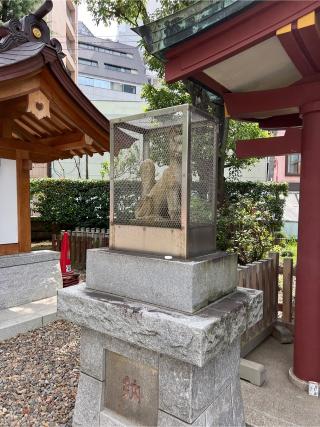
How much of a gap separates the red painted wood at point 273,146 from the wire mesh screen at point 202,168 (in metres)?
1.32

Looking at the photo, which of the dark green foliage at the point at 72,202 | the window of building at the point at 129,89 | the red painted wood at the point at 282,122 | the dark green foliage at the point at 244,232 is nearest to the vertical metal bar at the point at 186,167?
the red painted wood at the point at 282,122

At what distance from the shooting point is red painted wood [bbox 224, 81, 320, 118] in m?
2.81

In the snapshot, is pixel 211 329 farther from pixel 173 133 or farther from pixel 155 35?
pixel 155 35

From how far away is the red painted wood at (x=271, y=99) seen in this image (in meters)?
2.81

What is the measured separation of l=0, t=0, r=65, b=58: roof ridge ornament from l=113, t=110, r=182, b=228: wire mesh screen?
2.67 metres

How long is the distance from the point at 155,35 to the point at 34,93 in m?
2.27

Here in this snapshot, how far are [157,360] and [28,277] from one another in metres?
3.58

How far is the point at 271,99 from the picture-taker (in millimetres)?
2998

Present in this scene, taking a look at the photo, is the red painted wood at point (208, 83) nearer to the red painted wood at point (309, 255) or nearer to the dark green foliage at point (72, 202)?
the red painted wood at point (309, 255)

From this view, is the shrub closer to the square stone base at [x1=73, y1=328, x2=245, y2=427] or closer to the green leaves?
the square stone base at [x1=73, y1=328, x2=245, y2=427]

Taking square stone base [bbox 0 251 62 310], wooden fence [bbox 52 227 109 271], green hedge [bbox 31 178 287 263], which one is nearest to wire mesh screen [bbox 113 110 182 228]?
square stone base [bbox 0 251 62 310]

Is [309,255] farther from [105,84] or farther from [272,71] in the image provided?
[105,84]

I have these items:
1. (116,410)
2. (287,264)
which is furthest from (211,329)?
(287,264)

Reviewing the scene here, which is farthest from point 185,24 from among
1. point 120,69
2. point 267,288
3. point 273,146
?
point 120,69
